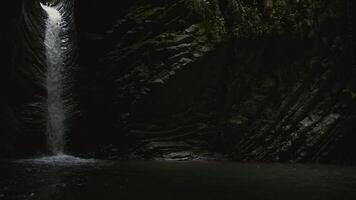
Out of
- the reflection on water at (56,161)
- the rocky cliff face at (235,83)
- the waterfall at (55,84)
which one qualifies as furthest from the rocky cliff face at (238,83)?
the reflection on water at (56,161)

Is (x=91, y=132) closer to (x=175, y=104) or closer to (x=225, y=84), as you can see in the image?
(x=175, y=104)

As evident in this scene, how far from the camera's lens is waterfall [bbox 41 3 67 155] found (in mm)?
22219

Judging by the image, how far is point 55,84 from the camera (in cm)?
2395

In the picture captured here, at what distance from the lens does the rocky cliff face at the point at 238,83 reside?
19.2 m

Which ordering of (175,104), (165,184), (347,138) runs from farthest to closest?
(175,104) < (347,138) < (165,184)

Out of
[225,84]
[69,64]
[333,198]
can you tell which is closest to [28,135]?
[69,64]

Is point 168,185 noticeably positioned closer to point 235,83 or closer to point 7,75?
point 235,83

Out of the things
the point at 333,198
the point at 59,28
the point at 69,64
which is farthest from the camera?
the point at 59,28

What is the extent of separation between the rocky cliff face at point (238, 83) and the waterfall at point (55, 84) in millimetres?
2983

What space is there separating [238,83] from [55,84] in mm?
10228

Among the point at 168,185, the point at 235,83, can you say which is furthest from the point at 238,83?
the point at 168,185

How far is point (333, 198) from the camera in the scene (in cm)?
845

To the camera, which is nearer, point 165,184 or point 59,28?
point 165,184

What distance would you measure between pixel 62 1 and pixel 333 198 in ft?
89.0
